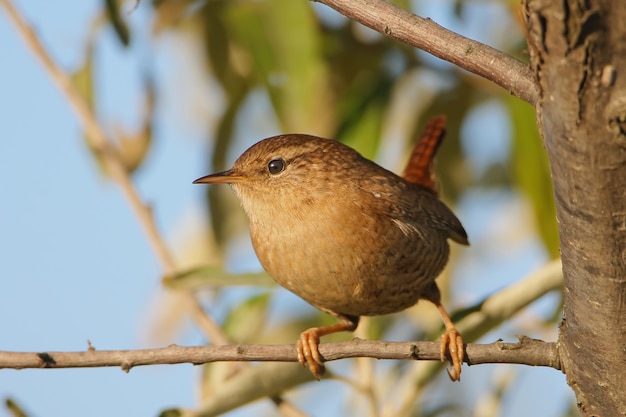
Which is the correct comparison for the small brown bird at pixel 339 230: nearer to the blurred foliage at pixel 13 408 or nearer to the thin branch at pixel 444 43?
the blurred foliage at pixel 13 408

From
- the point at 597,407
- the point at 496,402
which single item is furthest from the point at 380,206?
the point at 597,407

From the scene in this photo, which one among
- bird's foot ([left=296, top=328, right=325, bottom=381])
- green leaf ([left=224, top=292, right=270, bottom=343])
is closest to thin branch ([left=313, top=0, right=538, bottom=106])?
bird's foot ([left=296, top=328, right=325, bottom=381])

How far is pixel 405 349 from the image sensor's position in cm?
237

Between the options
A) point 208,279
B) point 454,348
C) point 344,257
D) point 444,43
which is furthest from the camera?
point 208,279

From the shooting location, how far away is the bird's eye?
367 cm

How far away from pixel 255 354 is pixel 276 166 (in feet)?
4.52

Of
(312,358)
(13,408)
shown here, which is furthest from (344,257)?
(13,408)

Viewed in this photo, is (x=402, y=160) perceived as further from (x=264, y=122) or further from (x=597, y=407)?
(x=597, y=407)

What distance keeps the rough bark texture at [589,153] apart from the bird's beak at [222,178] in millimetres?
1798

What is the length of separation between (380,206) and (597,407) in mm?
1340

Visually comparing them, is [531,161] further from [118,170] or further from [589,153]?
[589,153]

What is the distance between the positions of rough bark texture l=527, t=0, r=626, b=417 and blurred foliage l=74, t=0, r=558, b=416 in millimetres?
1355

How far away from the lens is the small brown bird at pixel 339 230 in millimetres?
3211

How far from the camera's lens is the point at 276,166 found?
145 inches
